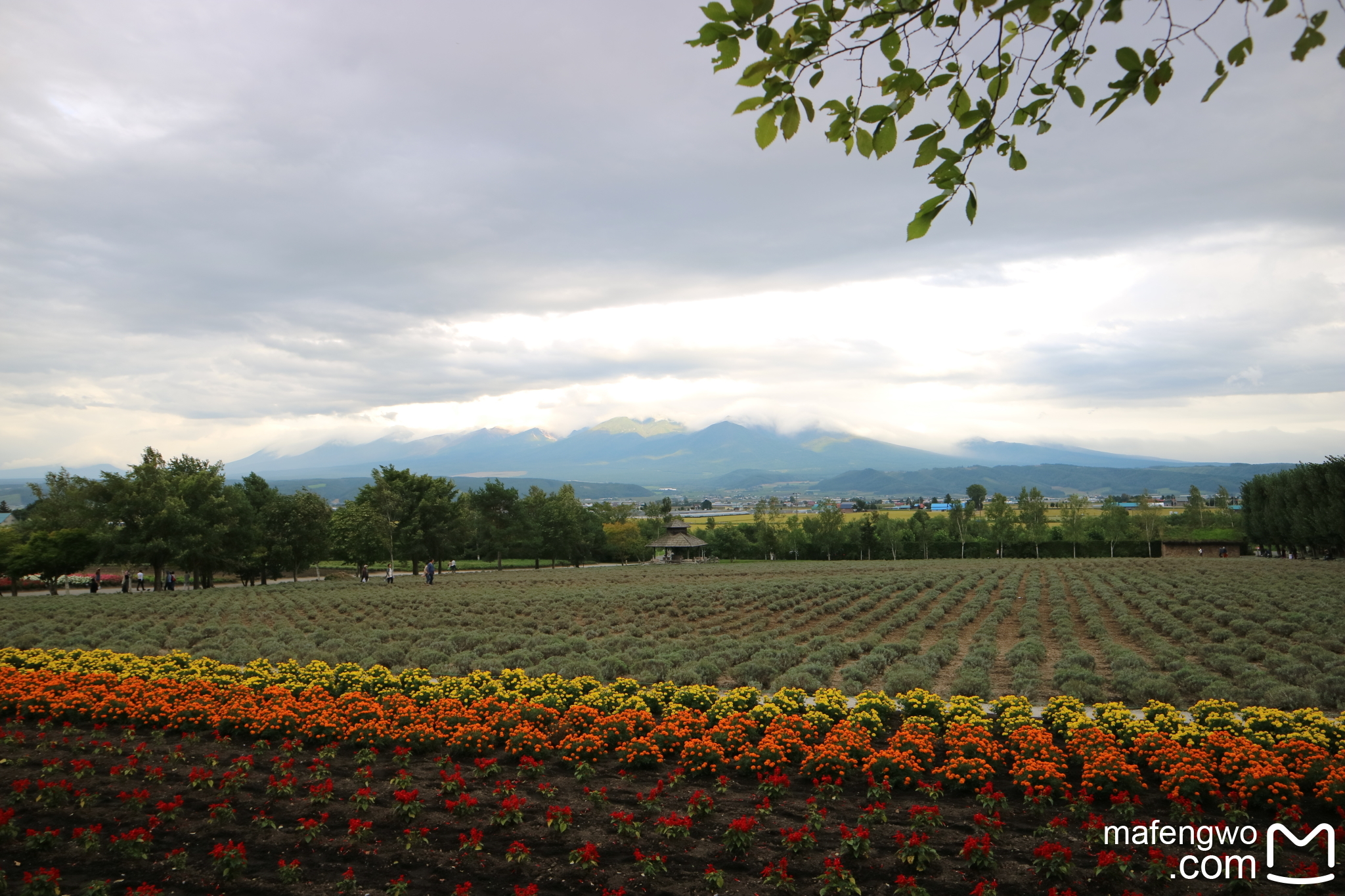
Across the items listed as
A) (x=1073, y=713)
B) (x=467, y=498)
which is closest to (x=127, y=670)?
(x=1073, y=713)

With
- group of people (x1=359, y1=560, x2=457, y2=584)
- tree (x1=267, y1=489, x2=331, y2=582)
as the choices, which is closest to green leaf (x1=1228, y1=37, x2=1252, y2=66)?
group of people (x1=359, y1=560, x2=457, y2=584)

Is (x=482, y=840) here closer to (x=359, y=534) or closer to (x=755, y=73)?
(x=755, y=73)

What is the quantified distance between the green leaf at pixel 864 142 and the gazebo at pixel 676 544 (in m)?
85.7

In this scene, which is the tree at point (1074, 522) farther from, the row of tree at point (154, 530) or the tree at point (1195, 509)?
the row of tree at point (154, 530)

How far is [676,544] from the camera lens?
88.7 m

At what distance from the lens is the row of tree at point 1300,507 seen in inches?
2192

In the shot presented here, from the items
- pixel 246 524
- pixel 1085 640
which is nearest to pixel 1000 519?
pixel 1085 640

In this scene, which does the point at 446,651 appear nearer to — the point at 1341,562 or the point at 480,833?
the point at 480,833

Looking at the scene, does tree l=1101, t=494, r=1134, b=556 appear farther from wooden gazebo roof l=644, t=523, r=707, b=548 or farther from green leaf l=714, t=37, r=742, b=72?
green leaf l=714, t=37, r=742, b=72

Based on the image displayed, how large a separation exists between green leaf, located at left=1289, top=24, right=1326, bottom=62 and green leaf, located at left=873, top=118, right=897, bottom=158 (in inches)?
58.8

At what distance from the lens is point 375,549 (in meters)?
54.1

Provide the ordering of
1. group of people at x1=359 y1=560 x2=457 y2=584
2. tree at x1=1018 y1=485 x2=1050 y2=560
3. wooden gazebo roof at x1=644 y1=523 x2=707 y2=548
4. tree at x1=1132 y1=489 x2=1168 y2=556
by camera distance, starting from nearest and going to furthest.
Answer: group of people at x1=359 y1=560 x2=457 y2=584, tree at x1=1132 y1=489 x2=1168 y2=556, tree at x1=1018 y1=485 x2=1050 y2=560, wooden gazebo roof at x1=644 y1=523 x2=707 y2=548

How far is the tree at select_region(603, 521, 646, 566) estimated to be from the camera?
8450cm

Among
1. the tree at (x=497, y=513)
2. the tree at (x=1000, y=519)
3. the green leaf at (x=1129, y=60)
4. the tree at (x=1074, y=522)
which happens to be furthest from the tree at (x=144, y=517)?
the tree at (x=1074, y=522)
